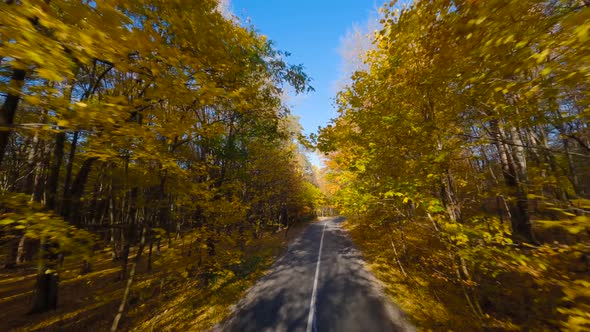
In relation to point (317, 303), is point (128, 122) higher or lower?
higher

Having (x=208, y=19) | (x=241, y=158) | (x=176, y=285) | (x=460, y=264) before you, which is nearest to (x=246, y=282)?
(x=176, y=285)

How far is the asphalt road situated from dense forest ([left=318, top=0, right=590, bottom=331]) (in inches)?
35.0

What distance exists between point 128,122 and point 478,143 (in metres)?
6.53

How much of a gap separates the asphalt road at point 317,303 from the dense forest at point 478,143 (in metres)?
0.89

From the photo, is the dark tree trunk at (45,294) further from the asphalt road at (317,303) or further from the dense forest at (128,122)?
the asphalt road at (317,303)

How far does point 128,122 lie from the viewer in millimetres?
2873

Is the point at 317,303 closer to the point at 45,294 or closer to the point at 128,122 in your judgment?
the point at 128,122

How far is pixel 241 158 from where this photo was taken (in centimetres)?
829

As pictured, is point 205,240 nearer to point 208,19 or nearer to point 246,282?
point 246,282

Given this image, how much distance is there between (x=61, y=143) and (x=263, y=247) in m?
11.7

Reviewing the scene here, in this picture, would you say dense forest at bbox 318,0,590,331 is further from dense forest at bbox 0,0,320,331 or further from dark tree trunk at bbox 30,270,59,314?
dark tree trunk at bbox 30,270,59,314

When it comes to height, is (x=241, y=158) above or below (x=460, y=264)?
above

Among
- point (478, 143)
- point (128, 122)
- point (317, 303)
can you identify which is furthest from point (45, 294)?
point (478, 143)

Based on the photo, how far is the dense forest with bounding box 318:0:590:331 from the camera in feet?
5.91
